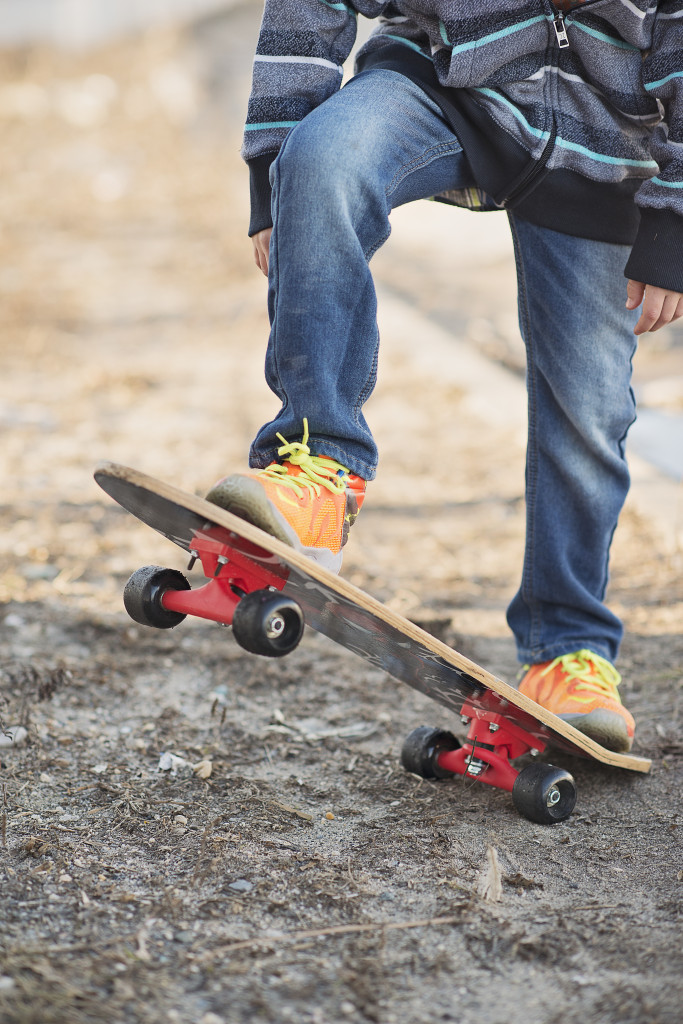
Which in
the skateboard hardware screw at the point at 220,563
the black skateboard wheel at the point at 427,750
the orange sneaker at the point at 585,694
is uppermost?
the skateboard hardware screw at the point at 220,563

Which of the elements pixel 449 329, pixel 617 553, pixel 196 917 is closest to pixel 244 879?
pixel 196 917

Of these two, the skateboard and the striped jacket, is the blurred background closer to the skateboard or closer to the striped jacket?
the skateboard

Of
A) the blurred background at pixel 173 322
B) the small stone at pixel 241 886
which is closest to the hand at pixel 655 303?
the small stone at pixel 241 886

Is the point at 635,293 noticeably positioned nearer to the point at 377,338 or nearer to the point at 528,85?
the point at 528,85

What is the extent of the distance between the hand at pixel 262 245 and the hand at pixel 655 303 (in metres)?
0.74

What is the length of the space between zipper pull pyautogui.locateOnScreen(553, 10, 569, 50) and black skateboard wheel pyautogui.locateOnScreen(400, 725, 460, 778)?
1425mm

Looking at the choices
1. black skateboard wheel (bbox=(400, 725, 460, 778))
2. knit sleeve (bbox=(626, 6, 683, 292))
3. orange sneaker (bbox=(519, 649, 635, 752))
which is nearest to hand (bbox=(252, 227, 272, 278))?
knit sleeve (bbox=(626, 6, 683, 292))

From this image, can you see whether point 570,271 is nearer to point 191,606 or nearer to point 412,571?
point 191,606

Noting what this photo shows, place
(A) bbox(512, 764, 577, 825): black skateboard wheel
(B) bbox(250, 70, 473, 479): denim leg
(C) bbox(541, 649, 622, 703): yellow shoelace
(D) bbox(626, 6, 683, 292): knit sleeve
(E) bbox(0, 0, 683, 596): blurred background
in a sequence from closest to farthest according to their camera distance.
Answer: (B) bbox(250, 70, 473, 479): denim leg → (D) bbox(626, 6, 683, 292): knit sleeve → (A) bbox(512, 764, 577, 825): black skateboard wheel → (C) bbox(541, 649, 622, 703): yellow shoelace → (E) bbox(0, 0, 683, 596): blurred background

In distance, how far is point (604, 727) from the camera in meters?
2.21

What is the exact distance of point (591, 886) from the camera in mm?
1773

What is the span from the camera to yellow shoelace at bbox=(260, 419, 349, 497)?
1.66 metres

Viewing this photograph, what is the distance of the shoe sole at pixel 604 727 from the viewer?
221 centimetres

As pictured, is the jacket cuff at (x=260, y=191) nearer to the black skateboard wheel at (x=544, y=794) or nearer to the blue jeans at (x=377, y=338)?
the blue jeans at (x=377, y=338)
